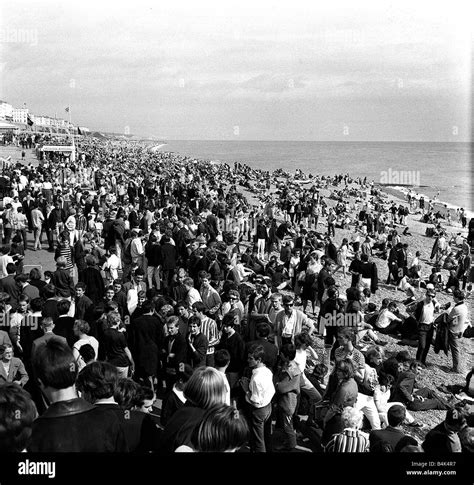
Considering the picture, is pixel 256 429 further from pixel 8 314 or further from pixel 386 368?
pixel 8 314

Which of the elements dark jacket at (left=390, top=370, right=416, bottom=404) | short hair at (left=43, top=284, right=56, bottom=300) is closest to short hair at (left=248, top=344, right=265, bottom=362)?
dark jacket at (left=390, top=370, right=416, bottom=404)

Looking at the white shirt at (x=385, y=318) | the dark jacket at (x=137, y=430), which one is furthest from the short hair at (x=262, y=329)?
the white shirt at (x=385, y=318)

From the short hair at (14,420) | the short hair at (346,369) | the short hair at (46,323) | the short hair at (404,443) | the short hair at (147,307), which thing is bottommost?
the short hair at (404,443)

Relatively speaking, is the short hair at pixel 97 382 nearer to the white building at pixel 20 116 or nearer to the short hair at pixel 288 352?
the short hair at pixel 288 352

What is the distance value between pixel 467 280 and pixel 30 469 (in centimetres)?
1529

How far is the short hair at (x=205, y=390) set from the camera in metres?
3.32

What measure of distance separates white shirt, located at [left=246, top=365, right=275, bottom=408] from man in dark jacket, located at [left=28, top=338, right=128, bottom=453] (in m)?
2.10

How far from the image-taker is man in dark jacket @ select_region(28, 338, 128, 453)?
2615mm

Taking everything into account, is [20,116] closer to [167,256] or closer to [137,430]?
[167,256]

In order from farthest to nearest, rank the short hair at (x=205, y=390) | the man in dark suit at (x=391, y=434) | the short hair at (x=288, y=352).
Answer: the short hair at (x=288, y=352)
the man in dark suit at (x=391, y=434)
the short hair at (x=205, y=390)

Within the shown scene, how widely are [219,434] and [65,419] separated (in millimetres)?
803

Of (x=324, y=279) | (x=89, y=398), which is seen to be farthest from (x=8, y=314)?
(x=324, y=279)

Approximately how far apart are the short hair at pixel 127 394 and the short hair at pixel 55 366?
3.28ft

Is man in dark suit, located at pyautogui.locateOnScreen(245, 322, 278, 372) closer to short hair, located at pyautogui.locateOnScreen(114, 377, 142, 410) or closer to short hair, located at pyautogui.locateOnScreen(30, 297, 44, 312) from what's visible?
short hair, located at pyautogui.locateOnScreen(114, 377, 142, 410)
